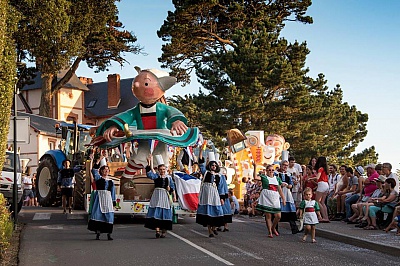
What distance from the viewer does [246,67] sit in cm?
4025

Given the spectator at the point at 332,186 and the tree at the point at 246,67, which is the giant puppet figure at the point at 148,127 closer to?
the spectator at the point at 332,186

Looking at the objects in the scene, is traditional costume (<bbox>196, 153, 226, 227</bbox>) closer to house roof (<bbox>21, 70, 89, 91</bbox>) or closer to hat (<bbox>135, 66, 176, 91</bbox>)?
hat (<bbox>135, 66, 176, 91</bbox>)

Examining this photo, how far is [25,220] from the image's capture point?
1981cm

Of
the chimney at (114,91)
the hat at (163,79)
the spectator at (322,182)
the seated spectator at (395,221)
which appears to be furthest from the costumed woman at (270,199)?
the chimney at (114,91)

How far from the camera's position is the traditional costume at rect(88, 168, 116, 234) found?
1484 cm

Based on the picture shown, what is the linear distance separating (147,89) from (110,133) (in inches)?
67.7

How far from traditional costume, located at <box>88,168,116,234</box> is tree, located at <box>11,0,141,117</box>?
1865 cm

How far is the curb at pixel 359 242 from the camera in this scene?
13.0 m

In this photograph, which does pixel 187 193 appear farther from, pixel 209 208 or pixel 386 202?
pixel 386 202

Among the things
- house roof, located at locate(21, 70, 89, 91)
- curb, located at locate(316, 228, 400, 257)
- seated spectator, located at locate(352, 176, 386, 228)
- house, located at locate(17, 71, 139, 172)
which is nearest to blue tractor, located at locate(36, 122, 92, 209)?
seated spectator, located at locate(352, 176, 386, 228)

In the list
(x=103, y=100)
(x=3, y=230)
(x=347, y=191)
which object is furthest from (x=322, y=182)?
(x=103, y=100)

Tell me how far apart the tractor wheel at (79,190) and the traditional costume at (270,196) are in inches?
311

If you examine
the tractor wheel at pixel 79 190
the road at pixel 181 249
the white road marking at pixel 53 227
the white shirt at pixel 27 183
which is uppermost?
the white shirt at pixel 27 183

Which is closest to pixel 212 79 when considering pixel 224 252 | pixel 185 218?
pixel 185 218
